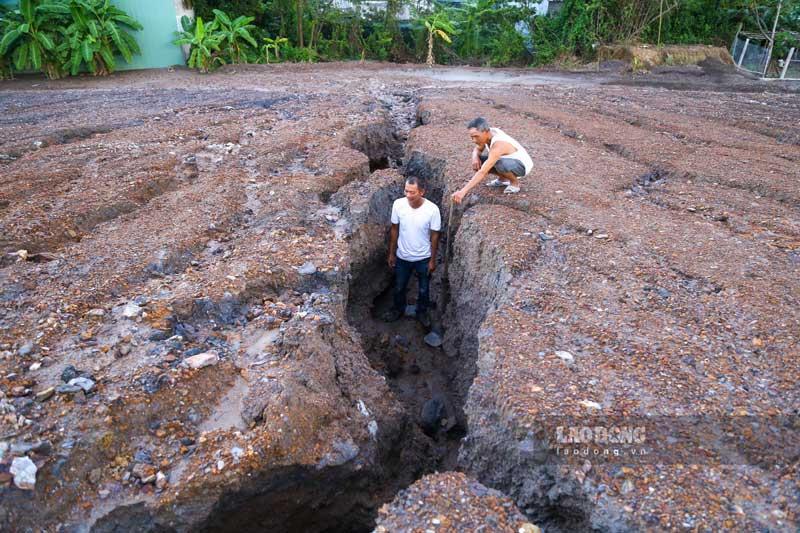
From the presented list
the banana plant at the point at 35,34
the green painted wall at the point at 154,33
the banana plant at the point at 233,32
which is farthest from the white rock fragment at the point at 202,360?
the green painted wall at the point at 154,33

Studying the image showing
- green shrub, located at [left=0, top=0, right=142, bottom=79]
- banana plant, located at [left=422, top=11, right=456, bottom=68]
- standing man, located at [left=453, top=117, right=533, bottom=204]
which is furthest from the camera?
banana plant, located at [left=422, top=11, right=456, bottom=68]

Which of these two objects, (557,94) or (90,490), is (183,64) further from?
(90,490)

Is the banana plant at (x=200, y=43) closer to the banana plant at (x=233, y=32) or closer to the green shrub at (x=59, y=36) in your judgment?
the banana plant at (x=233, y=32)

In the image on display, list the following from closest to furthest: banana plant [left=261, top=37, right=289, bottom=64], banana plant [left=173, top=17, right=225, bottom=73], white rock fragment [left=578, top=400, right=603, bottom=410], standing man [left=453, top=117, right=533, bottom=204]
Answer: white rock fragment [left=578, top=400, right=603, bottom=410]
standing man [left=453, top=117, right=533, bottom=204]
banana plant [left=173, top=17, right=225, bottom=73]
banana plant [left=261, top=37, right=289, bottom=64]

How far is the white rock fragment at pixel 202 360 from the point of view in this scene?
3.39 meters

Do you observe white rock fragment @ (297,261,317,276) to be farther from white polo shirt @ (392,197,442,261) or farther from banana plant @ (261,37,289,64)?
banana plant @ (261,37,289,64)

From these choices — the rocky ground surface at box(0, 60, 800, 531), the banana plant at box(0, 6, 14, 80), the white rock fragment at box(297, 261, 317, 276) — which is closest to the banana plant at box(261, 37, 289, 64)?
the banana plant at box(0, 6, 14, 80)

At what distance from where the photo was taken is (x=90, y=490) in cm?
272

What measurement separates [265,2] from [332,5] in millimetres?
2137

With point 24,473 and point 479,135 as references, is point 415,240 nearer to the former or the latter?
point 479,135

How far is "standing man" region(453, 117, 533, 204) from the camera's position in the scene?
504cm

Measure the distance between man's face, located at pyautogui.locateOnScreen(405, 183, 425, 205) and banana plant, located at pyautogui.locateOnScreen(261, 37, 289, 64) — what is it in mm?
12332

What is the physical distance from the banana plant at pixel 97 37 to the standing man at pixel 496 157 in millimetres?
11223

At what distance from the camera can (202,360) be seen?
135 inches
